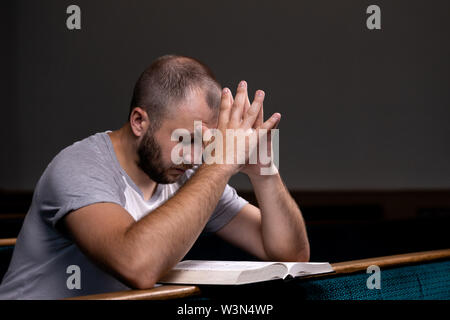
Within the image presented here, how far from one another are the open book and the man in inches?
1.4

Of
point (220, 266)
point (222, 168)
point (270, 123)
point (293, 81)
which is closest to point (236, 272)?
point (220, 266)

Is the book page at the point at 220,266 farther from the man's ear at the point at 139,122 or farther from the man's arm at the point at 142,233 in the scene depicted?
the man's ear at the point at 139,122

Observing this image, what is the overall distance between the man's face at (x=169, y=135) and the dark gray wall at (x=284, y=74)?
2.39 metres

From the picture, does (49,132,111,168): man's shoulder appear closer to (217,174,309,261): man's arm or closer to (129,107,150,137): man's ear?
(129,107,150,137): man's ear

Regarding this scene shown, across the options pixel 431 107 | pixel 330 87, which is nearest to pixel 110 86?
pixel 330 87

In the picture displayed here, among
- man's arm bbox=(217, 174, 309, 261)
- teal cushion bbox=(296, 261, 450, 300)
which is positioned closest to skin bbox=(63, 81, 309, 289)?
man's arm bbox=(217, 174, 309, 261)

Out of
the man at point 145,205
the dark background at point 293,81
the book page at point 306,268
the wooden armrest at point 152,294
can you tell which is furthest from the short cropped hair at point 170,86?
the dark background at point 293,81

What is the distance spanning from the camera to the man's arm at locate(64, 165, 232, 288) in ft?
3.49

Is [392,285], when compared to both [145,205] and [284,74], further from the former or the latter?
[284,74]

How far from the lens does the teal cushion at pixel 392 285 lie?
1079 millimetres

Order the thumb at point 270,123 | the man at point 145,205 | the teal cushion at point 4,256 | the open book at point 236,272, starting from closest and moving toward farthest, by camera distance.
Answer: the open book at point 236,272
the man at point 145,205
the thumb at point 270,123
the teal cushion at point 4,256

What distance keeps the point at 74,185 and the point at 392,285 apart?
2.15ft
